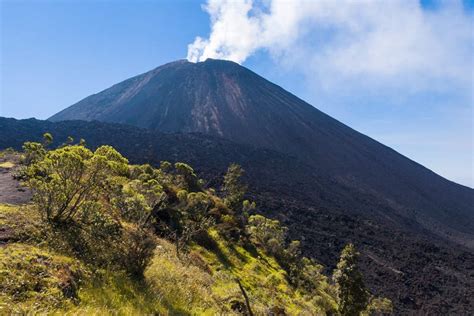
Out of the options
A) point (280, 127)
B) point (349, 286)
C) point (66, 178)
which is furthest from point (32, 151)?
point (280, 127)

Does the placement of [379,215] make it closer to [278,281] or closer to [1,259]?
[278,281]

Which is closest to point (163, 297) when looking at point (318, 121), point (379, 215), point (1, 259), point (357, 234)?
point (1, 259)

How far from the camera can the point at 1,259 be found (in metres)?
5.97

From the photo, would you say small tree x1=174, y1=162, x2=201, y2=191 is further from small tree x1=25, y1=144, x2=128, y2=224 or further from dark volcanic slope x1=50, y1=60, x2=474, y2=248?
dark volcanic slope x1=50, y1=60, x2=474, y2=248

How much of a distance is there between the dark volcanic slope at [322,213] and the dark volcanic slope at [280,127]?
831 cm

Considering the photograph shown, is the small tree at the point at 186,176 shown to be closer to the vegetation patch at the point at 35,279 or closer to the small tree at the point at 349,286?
the small tree at the point at 349,286

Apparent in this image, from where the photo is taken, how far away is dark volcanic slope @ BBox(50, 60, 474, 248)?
87.9 m

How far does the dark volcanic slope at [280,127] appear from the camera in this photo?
87.9 meters

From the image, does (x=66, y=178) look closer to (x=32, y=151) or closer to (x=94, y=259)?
(x=94, y=259)

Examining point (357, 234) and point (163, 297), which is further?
point (357, 234)

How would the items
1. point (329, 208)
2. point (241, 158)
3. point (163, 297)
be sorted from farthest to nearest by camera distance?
point (241, 158) → point (329, 208) → point (163, 297)

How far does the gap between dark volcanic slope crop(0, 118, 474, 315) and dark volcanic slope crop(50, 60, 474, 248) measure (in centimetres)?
831

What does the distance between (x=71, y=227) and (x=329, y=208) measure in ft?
188

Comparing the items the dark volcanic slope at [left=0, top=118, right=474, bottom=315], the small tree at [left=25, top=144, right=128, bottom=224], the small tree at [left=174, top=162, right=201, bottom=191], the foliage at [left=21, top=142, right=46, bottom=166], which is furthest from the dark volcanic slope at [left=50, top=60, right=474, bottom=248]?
the small tree at [left=25, top=144, right=128, bottom=224]
